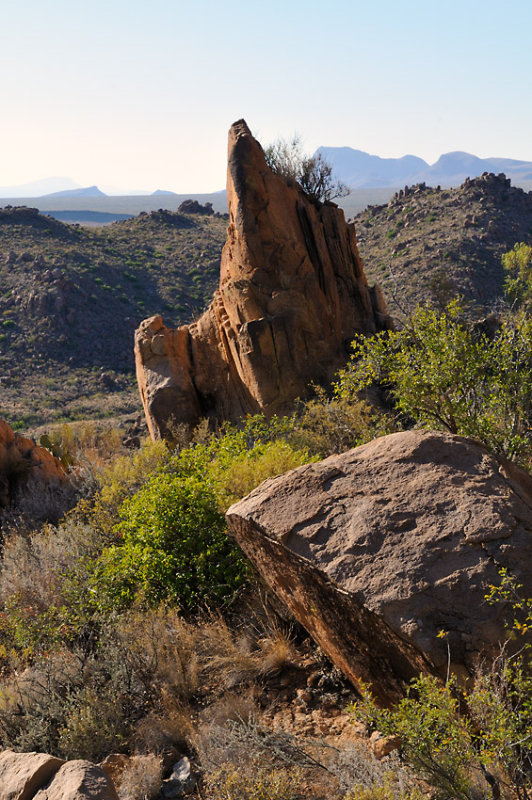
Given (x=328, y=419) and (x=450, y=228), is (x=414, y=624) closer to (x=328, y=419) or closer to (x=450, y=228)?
(x=328, y=419)

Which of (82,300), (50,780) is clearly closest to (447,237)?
(82,300)

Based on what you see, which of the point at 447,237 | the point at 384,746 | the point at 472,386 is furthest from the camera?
the point at 447,237

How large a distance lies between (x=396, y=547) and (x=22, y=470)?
12.3 metres

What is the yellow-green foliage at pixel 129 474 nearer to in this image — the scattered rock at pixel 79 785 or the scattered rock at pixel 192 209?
the scattered rock at pixel 79 785

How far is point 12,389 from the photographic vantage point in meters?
33.0

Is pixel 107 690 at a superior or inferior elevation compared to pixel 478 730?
inferior

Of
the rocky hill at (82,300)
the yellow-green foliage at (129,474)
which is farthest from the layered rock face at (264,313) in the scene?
the rocky hill at (82,300)

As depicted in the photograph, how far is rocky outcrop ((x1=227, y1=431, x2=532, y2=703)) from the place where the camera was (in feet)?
12.4

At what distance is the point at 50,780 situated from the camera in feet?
12.5

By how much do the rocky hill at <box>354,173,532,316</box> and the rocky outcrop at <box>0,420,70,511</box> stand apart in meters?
22.4

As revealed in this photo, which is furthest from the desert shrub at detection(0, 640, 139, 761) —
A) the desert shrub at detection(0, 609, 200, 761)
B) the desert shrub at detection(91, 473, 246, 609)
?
the desert shrub at detection(91, 473, 246, 609)

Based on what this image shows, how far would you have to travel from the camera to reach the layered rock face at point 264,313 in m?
16.6

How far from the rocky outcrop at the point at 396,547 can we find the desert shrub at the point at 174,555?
59.3 inches

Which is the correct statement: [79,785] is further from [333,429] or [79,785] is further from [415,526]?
[333,429]
